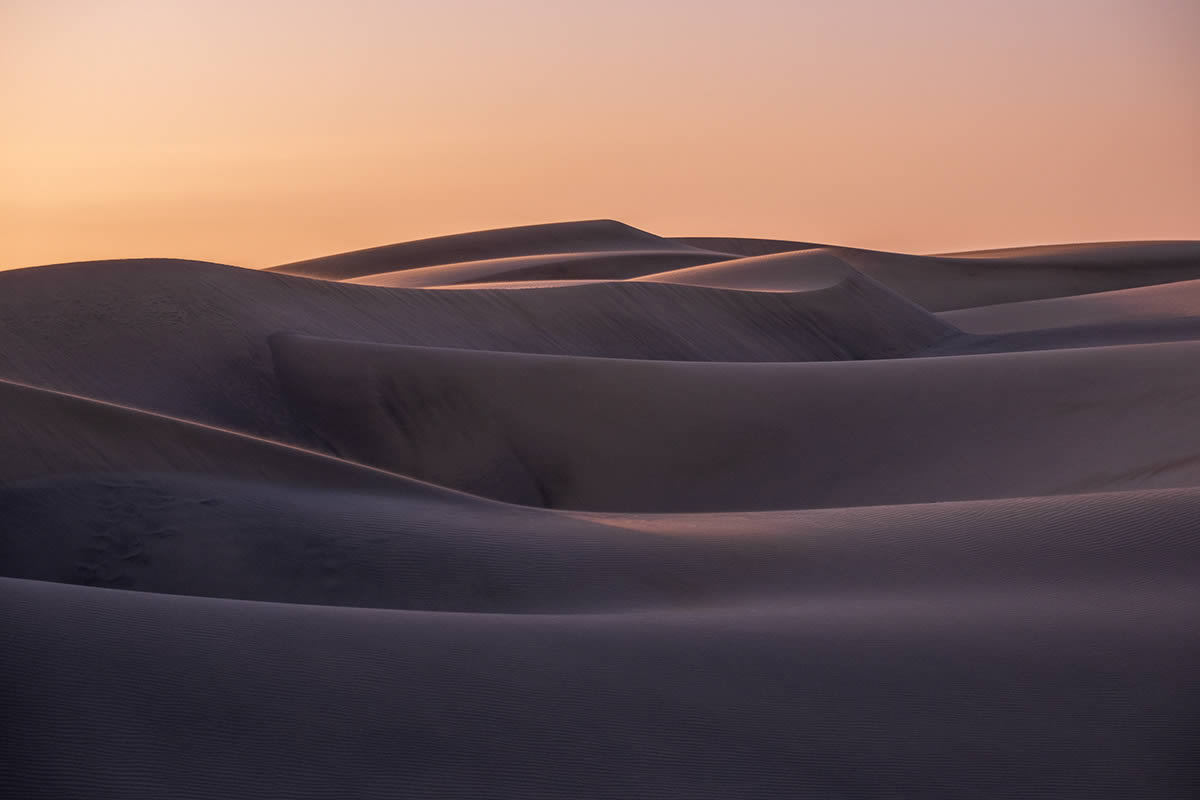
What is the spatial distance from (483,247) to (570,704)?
2085 cm

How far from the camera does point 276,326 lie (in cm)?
741

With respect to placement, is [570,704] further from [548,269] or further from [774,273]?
[548,269]

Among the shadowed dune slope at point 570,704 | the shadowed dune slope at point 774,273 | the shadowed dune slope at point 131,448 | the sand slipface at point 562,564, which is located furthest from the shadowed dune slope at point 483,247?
the shadowed dune slope at point 570,704

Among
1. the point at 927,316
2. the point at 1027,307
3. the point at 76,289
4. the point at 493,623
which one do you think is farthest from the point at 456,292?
the point at 1027,307

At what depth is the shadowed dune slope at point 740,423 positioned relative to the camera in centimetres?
601

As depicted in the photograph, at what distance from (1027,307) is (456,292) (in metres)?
8.77

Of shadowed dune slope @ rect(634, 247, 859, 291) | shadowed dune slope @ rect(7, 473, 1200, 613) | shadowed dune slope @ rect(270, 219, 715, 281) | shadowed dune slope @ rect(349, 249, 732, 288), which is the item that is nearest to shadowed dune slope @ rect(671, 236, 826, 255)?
shadowed dune slope @ rect(270, 219, 715, 281)

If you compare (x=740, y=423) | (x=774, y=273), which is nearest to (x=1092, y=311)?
(x=774, y=273)

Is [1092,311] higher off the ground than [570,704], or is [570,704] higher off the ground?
[1092,311]

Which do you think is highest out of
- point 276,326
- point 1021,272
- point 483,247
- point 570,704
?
point 483,247

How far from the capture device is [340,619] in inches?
109

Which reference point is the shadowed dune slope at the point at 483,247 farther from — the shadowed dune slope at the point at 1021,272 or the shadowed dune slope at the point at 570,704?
the shadowed dune slope at the point at 570,704

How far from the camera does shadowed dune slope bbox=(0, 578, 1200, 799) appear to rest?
2.23 m

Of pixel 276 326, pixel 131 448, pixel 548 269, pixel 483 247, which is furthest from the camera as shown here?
pixel 483 247
